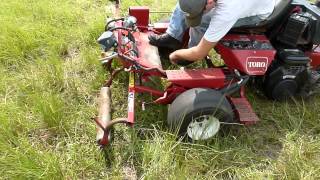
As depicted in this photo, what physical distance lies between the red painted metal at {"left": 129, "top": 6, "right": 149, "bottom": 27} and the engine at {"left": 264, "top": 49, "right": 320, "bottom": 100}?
123 cm

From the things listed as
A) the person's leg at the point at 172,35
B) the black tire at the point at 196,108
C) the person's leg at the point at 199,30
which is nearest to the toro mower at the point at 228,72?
the black tire at the point at 196,108

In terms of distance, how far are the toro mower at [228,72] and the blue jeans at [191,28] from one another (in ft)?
0.23

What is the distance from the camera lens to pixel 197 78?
321 centimetres

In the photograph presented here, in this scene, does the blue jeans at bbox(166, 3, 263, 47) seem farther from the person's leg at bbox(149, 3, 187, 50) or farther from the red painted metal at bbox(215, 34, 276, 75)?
the red painted metal at bbox(215, 34, 276, 75)

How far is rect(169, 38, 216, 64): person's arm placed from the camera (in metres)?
3.21

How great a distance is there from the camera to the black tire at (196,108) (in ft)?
9.98

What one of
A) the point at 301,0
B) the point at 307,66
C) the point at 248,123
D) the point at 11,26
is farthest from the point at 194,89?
the point at 11,26

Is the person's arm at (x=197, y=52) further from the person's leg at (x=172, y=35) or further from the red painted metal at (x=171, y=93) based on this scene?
the person's leg at (x=172, y=35)

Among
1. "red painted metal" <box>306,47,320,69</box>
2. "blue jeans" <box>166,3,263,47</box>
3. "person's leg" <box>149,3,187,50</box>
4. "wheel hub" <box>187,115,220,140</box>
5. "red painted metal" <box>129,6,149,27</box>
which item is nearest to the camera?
"wheel hub" <box>187,115,220,140</box>

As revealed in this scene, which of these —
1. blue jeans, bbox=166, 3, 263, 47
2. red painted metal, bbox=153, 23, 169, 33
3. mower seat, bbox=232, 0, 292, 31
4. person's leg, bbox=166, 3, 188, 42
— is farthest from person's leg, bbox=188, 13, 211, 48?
red painted metal, bbox=153, 23, 169, 33

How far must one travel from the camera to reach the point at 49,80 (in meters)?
3.79

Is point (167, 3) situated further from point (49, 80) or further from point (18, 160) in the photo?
point (18, 160)

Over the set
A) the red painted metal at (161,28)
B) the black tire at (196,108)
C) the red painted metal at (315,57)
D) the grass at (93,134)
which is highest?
the red painted metal at (161,28)

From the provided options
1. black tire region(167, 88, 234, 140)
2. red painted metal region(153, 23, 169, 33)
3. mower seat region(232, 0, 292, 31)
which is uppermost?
mower seat region(232, 0, 292, 31)
